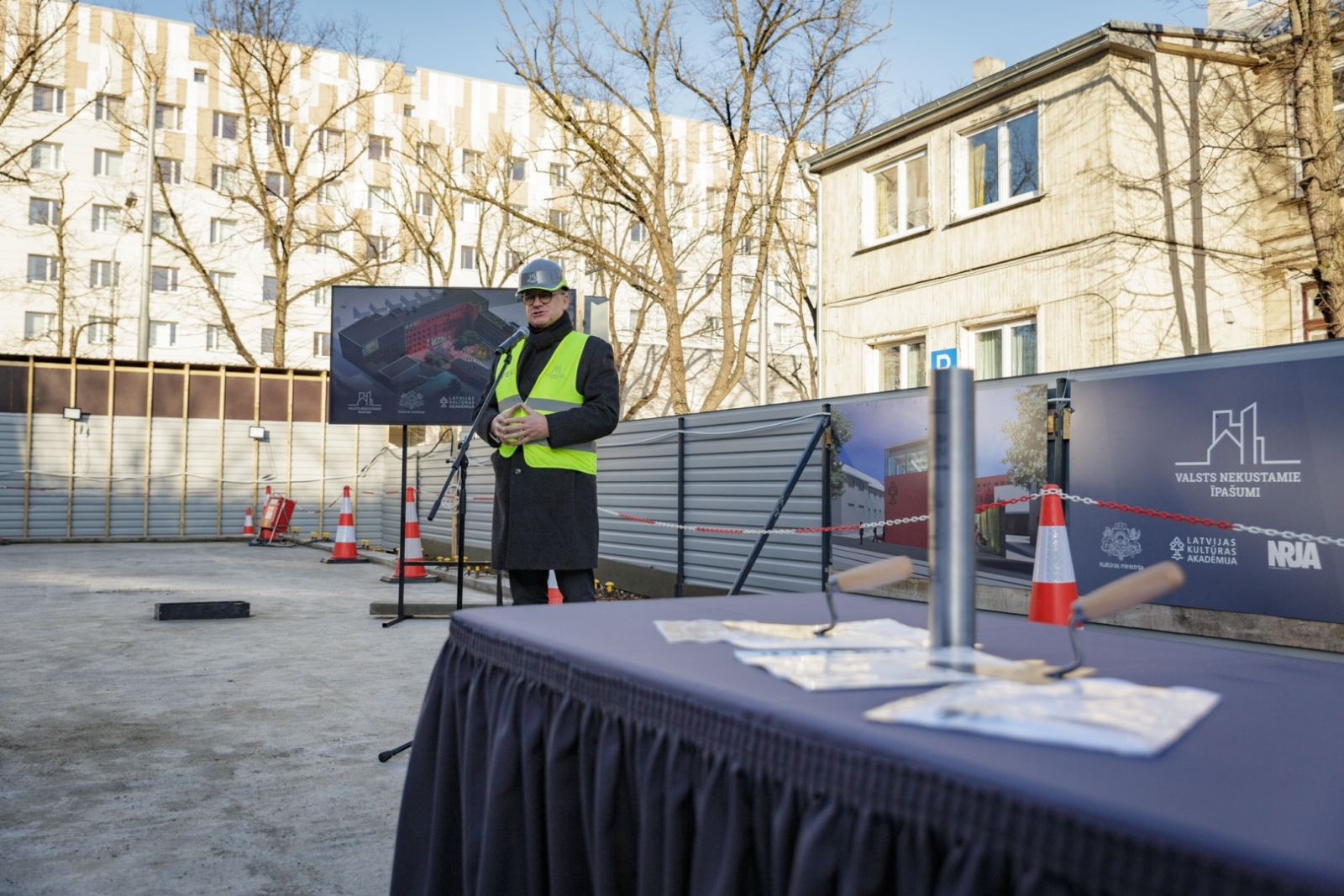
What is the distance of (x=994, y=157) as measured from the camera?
1591 cm

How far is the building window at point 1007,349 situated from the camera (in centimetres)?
1530

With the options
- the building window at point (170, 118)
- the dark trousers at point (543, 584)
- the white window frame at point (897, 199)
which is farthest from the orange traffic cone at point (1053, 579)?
the building window at point (170, 118)

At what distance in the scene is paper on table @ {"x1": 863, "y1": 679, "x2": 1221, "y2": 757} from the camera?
987 mm

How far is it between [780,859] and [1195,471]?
18.0 ft

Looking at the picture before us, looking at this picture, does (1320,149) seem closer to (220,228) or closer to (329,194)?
(329,194)

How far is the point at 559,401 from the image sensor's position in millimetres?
4270

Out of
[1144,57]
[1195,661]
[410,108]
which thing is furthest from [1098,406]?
[410,108]

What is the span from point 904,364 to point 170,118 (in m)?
34.5

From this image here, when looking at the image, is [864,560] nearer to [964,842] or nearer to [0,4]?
[964,842]

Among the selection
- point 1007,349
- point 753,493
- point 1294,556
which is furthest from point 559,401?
point 1007,349

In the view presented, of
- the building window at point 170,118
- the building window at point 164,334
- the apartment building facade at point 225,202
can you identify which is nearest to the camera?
the apartment building facade at point 225,202

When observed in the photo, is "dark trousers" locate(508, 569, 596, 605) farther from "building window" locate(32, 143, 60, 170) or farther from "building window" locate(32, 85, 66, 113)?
"building window" locate(32, 85, 66, 113)

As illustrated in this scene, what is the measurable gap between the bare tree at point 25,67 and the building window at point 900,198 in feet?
61.5

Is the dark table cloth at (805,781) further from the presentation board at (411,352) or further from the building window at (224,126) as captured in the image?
the building window at (224,126)
